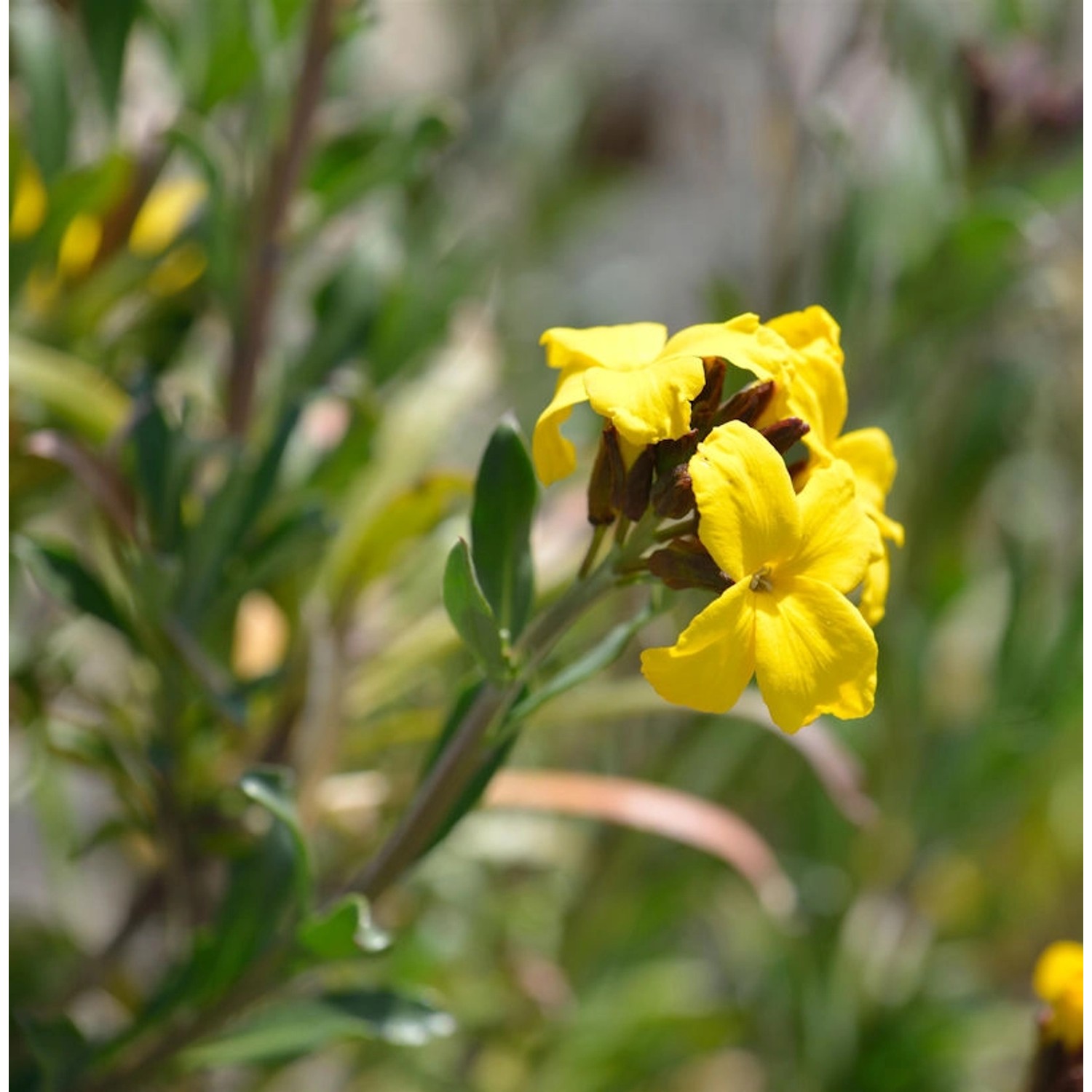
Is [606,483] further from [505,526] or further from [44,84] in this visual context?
[44,84]

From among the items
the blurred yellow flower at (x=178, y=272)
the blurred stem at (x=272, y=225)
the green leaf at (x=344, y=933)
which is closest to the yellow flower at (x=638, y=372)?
the green leaf at (x=344, y=933)

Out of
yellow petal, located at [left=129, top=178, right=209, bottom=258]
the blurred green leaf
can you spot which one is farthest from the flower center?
yellow petal, located at [left=129, top=178, right=209, bottom=258]

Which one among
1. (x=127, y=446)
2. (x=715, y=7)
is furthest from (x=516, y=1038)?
(x=715, y=7)

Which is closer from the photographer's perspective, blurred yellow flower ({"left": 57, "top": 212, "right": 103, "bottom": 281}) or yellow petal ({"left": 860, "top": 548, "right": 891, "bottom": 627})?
yellow petal ({"left": 860, "top": 548, "right": 891, "bottom": 627})

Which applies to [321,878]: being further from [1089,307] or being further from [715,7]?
[715,7]

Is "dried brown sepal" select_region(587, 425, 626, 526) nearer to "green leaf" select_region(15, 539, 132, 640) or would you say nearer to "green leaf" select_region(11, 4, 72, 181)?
"green leaf" select_region(15, 539, 132, 640)

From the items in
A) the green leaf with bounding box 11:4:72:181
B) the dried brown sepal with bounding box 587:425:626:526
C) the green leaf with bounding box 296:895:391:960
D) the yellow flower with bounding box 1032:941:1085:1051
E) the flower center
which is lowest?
the yellow flower with bounding box 1032:941:1085:1051
